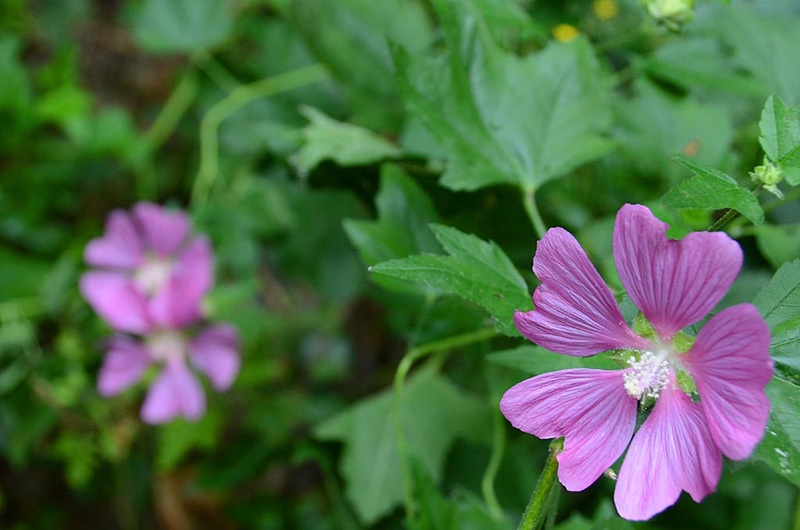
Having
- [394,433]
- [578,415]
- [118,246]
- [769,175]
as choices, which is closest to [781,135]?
[769,175]

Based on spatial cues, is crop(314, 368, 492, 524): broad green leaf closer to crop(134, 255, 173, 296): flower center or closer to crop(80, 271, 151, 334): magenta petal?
crop(80, 271, 151, 334): magenta petal

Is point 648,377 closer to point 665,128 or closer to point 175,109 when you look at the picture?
point 665,128

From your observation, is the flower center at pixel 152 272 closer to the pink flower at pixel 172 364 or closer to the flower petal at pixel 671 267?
the pink flower at pixel 172 364

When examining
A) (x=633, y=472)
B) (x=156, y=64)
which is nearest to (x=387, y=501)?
(x=633, y=472)

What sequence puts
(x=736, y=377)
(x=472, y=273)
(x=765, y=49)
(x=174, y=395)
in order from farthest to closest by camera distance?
(x=174, y=395) < (x=765, y=49) < (x=472, y=273) < (x=736, y=377)

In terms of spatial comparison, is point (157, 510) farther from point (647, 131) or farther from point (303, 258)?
point (647, 131)
